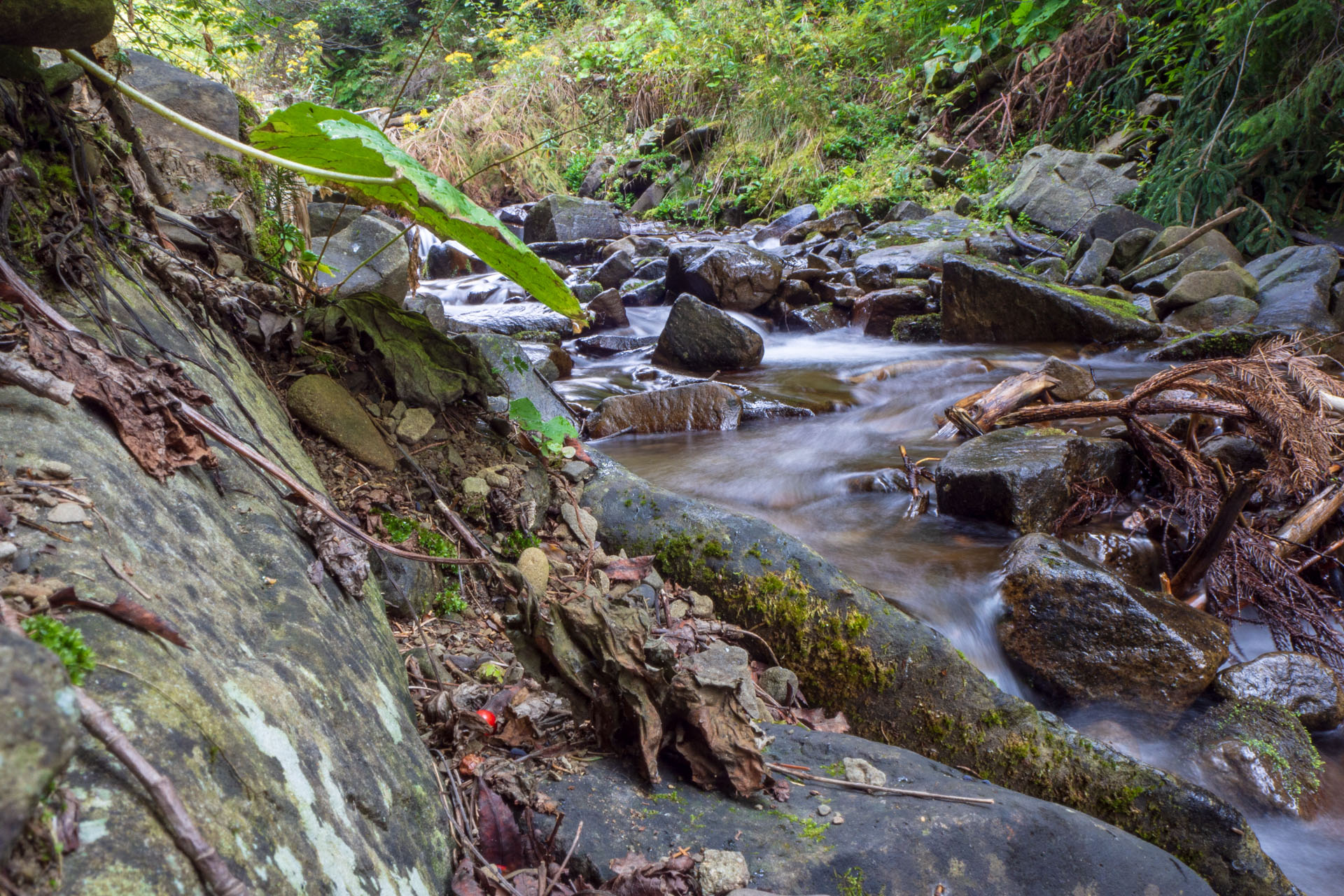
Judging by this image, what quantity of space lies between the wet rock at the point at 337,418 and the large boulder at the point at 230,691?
2.02ft

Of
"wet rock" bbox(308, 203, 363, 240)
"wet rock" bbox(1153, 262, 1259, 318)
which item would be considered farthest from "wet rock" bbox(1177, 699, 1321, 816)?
"wet rock" bbox(1153, 262, 1259, 318)

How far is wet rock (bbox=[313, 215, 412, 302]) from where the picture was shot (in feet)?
15.5

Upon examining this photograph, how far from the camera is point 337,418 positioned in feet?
7.42

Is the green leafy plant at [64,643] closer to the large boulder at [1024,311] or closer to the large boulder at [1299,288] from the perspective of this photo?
the large boulder at [1024,311]

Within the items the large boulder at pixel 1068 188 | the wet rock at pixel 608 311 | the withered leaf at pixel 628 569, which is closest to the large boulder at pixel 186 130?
the withered leaf at pixel 628 569

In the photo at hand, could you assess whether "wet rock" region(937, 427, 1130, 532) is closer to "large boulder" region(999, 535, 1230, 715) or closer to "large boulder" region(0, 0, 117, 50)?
"large boulder" region(999, 535, 1230, 715)

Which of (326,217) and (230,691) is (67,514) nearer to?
(230,691)

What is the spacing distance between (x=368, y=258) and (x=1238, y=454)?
531cm

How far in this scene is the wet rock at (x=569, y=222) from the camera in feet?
44.1

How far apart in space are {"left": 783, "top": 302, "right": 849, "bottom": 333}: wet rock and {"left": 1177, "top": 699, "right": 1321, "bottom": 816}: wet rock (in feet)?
23.0

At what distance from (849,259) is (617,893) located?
1155cm

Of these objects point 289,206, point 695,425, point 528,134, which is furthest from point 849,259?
point 289,206

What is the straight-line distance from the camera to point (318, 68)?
61.2ft

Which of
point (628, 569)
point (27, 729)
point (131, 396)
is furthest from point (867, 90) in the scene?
point (27, 729)
